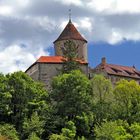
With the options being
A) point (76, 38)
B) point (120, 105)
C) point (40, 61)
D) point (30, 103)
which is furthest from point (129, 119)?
point (76, 38)

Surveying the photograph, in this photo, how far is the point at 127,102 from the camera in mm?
77625

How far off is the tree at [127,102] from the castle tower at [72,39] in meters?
18.7

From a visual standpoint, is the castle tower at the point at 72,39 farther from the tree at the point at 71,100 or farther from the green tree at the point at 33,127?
the green tree at the point at 33,127

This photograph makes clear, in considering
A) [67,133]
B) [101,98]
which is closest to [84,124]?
[67,133]

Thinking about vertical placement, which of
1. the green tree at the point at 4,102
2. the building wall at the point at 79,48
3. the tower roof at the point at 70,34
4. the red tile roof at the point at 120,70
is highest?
the tower roof at the point at 70,34

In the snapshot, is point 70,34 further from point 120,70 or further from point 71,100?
point 71,100

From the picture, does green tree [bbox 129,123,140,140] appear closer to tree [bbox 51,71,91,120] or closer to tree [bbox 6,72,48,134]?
tree [bbox 51,71,91,120]

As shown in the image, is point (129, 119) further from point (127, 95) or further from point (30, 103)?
point (30, 103)

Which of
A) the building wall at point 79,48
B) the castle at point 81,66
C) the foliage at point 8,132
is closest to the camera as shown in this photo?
the foliage at point 8,132

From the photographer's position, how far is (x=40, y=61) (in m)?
91.4

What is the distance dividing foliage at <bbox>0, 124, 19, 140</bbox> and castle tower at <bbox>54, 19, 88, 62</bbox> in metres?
32.9

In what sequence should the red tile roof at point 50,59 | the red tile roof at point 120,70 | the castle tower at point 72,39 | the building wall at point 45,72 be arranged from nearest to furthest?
the building wall at point 45,72 → the red tile roof at point 50,59 → the red tile roof at point 120,70 → the castle tower at point 72,39

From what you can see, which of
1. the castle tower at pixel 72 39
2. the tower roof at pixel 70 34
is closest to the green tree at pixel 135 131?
the castle tower at pixel 72 39

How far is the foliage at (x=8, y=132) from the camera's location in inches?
2537
